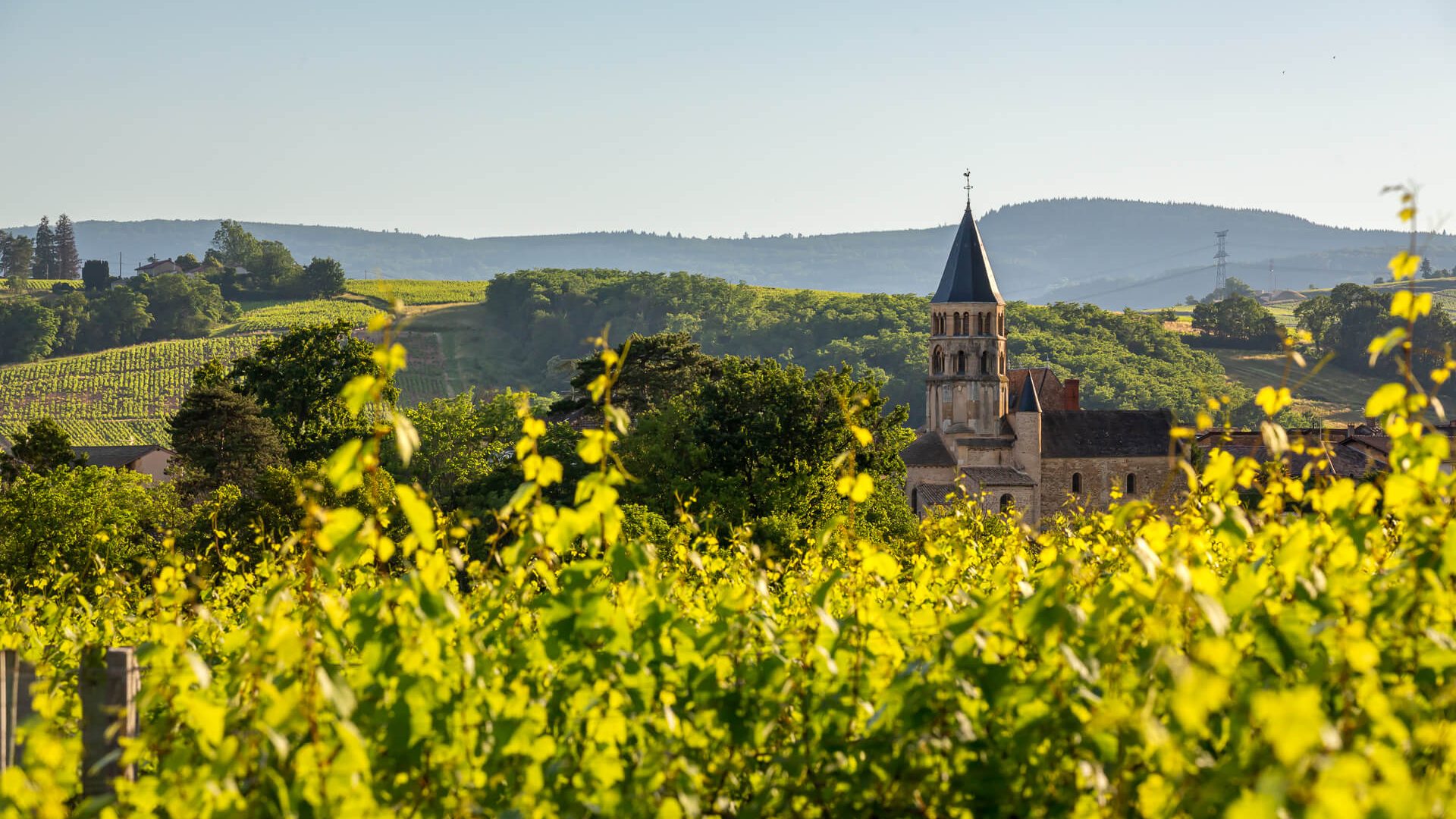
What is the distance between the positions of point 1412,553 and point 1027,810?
1.76 meters

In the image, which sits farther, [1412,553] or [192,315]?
[192,315]

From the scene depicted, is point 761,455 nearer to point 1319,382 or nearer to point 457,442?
point 457,442

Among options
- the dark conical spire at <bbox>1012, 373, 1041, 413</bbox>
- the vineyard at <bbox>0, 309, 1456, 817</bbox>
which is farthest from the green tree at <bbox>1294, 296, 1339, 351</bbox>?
the vineyard at <bbox>0, 309, 1456, 817</bbox>

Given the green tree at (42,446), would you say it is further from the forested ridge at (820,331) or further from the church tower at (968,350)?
the forested ridge at (820,331)

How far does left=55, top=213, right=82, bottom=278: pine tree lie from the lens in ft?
634

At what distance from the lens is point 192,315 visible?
144m

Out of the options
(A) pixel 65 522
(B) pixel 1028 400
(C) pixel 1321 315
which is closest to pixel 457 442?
(A) pixel 65 522

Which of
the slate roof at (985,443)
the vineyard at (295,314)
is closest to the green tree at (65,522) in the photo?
the slate roof at (985,443)

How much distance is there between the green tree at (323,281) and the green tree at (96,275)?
23.3 m

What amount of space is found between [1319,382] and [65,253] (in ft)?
581

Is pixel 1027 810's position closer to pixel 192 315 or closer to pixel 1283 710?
pixel 1283 710

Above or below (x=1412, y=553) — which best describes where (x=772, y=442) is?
below

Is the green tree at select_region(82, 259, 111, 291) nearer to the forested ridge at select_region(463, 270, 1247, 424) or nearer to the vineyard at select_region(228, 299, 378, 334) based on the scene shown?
the vineyard at select_region(228, 299, 378, 334)

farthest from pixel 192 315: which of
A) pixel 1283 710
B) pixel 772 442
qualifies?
pixel 1283 710
